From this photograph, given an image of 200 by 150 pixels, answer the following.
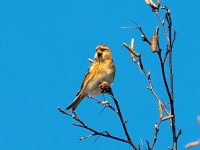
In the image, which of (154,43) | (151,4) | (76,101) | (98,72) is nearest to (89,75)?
(98,72)

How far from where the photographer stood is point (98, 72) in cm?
549

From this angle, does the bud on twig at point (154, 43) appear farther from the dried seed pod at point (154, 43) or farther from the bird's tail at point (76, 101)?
the bird's tail at point (76, 101)

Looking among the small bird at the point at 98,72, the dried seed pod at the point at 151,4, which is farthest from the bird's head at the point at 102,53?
the dried seed pod at the point at 151,4

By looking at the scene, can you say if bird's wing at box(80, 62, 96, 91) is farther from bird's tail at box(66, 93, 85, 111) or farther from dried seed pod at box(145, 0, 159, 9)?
dried seed pod at box(145, 0, 159, 9)

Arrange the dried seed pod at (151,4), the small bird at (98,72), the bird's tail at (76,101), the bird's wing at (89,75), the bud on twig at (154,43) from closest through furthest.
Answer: the bud on twig at (154,43)
the dried seed pod at (151,4)
the small bird at (98,72)
the bird's wing at (89,75)
the bird's tail at (76,101)

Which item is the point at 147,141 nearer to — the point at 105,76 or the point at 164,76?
the point at 164,76

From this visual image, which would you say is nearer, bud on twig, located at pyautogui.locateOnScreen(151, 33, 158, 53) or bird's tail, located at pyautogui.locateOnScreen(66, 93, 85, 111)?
bud on twig, located at pyautogui.locateOnScreen(151, 33, 158, 53)

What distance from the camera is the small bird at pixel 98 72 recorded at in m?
5.43

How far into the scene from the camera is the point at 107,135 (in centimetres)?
203

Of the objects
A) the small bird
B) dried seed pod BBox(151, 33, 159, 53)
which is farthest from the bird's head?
dried seed pod BBox(151, 33, 159, 53)

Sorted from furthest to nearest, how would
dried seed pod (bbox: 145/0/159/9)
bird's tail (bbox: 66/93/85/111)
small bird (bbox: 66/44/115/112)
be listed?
bird's tail (bbox: 66/93/85/111), small bird (bbox: 66/44/115/112), dried seed pod (bbox: 145/0/159/9)

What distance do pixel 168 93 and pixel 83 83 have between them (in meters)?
→ 4.05

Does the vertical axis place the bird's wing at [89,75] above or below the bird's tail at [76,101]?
above

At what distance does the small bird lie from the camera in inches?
214
